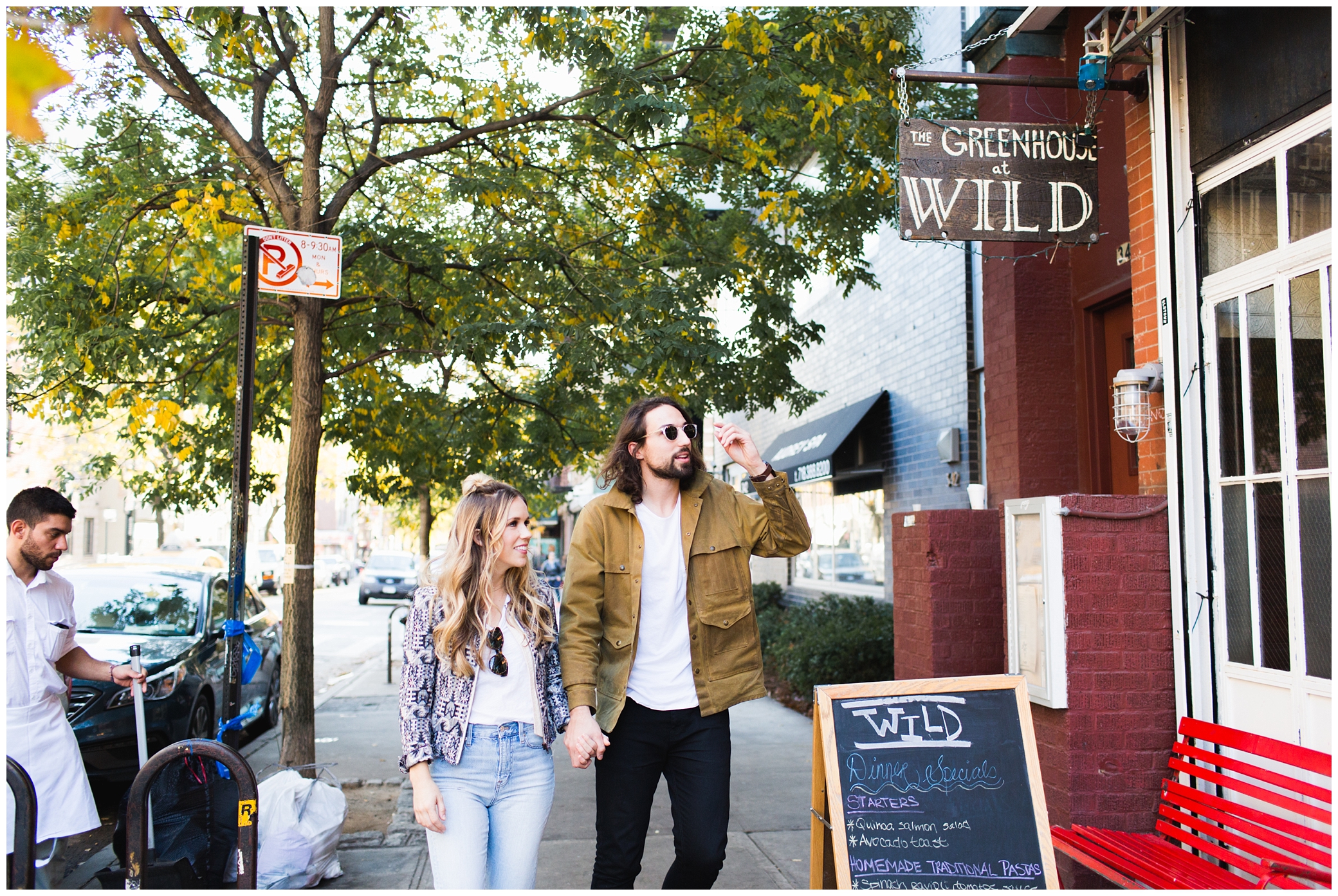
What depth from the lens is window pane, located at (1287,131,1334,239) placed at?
3.68m

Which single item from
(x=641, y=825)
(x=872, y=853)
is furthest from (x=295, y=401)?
(x=872, y=853)

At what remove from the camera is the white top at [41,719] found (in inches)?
145

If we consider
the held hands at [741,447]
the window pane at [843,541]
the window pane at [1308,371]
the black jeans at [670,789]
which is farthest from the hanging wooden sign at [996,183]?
the window pane at [843,541]

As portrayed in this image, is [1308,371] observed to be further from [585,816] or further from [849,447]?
[849,447]

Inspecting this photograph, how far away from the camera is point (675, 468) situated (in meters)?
3.43

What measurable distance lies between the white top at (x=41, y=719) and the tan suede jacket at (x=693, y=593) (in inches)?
80.9

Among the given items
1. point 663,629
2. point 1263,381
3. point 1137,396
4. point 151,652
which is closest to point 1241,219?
point 1263,381

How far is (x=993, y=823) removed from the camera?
3.47 metres

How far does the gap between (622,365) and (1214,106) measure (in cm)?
426

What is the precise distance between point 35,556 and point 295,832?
69.3 inches

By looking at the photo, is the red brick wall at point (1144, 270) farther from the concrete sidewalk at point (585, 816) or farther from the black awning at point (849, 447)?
the black awning at point (849, 447)

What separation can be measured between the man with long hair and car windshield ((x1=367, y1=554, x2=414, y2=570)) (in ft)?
95.2

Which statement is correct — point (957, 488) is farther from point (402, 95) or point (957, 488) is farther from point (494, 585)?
point (494, 585)

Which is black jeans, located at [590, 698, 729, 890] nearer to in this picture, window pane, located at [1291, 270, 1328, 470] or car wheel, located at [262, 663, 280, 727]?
window pane, located at [1291, 270, 1328, 470]
